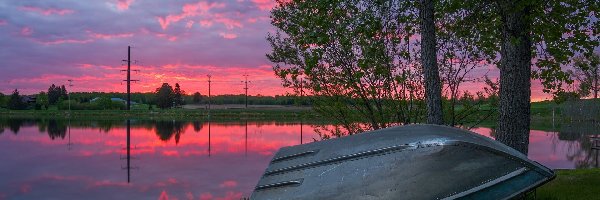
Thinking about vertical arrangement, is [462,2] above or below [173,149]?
above

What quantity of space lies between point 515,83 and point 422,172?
794cm

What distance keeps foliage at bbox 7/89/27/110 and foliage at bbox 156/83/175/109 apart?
125ft

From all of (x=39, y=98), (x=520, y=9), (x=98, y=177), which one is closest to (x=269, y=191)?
(x=520, y=9)

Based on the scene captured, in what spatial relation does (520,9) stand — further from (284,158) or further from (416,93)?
(284,158)

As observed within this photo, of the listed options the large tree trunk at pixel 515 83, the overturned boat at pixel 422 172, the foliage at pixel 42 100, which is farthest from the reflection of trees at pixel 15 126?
the overturned boat at pixel 422 172

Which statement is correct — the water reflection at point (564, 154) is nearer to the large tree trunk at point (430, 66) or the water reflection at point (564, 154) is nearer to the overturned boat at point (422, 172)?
the large tree trunk at point (430, 66)

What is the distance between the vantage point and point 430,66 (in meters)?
11.7

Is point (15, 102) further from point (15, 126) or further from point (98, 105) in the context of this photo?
point (15, 126)

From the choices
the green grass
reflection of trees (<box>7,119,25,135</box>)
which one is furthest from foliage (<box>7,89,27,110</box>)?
the green grass

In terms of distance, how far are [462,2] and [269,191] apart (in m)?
8.59

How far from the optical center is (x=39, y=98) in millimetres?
147250

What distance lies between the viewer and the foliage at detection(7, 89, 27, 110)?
138000 mm

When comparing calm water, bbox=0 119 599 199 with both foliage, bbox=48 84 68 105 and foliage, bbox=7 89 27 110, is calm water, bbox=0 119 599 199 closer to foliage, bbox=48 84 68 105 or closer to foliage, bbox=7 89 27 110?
foliage, bbox=7 89 27 110

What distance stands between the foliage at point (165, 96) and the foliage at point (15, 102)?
38123 mm
